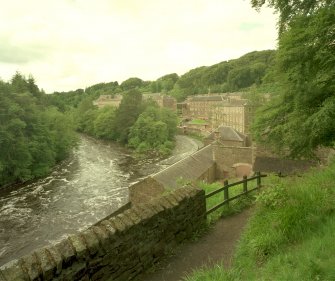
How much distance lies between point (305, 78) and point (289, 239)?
571 centimetres

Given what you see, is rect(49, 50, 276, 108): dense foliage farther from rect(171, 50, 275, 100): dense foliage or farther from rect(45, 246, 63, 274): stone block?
rect(45, 246, 63, 274): stone block

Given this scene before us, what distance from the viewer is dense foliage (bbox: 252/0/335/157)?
8.14 meters

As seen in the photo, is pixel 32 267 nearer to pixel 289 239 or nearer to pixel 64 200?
pixel 289 239

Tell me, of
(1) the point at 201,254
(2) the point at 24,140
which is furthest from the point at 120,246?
(2) the point at 24,140

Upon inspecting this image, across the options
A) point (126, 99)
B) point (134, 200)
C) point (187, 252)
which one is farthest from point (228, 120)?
point (187, 252)

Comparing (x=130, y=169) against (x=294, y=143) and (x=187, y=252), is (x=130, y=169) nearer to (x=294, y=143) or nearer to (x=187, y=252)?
(x=294, y=143)

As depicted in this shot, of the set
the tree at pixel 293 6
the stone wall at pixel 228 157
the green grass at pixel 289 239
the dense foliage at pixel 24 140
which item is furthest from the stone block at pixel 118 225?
the dense foliage at pixel 24 140

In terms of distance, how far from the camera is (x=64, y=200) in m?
26.3

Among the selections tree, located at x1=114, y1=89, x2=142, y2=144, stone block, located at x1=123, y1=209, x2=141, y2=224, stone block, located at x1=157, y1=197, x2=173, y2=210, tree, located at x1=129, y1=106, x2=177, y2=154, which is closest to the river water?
tree, located at x1=129, y1=106, x2=177, y2=154

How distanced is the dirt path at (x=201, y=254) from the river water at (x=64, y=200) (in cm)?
1389

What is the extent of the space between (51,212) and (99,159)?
21235mm

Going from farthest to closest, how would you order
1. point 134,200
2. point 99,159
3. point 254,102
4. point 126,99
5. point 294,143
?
point 126,99 → point 254,102 → point 99,159 → point 134,200 → point 294,143

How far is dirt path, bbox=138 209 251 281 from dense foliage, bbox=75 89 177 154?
140ft

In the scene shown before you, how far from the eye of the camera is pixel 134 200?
2102 cm
